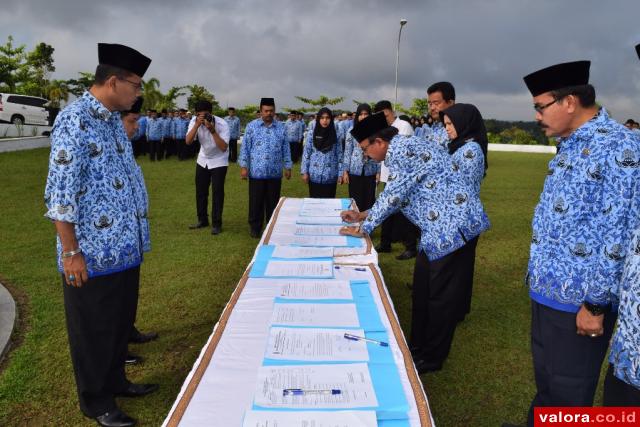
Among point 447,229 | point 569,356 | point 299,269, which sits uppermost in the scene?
point 447,229

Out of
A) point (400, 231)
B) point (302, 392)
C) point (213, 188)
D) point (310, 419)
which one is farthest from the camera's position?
point (213, 188)

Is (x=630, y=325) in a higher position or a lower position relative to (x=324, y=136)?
lower

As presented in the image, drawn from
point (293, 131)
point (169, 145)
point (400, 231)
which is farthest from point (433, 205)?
point (169, 145)

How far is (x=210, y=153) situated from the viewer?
6141mm

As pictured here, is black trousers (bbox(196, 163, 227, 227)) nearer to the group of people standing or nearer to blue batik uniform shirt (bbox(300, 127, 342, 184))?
blue batik uniform shirt (bbox(300, 127, 342, 184))

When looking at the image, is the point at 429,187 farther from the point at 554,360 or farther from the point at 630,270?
the point at 630,270

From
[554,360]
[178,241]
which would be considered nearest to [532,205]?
[178,241]

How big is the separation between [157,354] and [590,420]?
2.56 metres

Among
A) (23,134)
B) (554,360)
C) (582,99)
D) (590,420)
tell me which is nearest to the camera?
(590,420)

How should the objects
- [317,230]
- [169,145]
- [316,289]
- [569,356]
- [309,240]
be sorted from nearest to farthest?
[569,356]
[316,289]
[309,240]
[317,230]
[169,145]

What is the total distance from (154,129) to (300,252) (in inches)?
572

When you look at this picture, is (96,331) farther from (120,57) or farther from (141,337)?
(120,57)

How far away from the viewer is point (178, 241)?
5.94 m

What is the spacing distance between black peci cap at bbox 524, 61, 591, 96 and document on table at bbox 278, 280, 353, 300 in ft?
3.98
